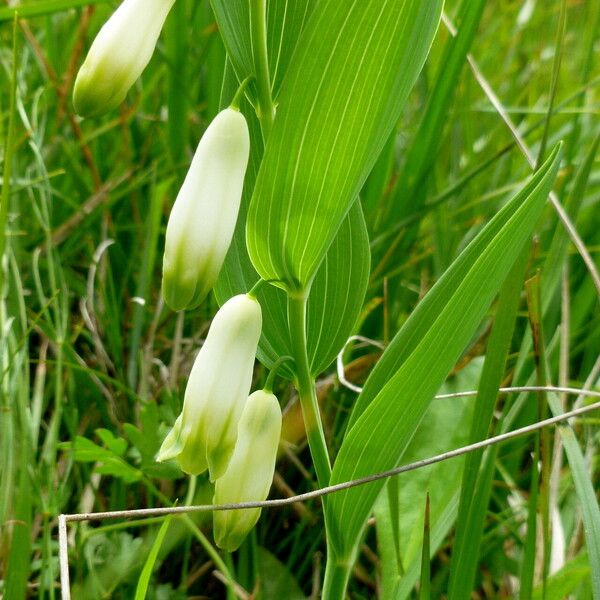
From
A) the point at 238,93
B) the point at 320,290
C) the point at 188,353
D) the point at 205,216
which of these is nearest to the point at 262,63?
the point at 238,93

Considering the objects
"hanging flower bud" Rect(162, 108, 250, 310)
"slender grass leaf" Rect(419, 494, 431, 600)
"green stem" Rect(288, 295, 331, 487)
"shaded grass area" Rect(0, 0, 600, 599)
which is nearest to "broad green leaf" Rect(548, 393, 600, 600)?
"shaded grass area" Rect(0, 0, 600, 599)

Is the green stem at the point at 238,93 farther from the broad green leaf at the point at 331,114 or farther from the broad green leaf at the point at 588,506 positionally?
the broad green leaf at the point at 588,506

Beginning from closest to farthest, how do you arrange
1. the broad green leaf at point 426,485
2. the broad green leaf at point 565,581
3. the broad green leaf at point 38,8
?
1. the broad green leaf at point 565,581
2. the broad green leaf at point 426,485
3. the broad green leaf at point 38,8

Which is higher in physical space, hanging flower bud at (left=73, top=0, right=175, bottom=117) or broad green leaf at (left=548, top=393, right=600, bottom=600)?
hanging flower bud at (left=73, top=0, right=175, bottom=117)

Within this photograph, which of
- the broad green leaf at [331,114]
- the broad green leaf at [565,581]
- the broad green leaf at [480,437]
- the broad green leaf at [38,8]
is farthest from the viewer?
the broad green leaf at [38,8]

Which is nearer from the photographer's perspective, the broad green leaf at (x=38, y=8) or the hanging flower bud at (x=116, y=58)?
the hanging flower bud at (x=116, y=58)

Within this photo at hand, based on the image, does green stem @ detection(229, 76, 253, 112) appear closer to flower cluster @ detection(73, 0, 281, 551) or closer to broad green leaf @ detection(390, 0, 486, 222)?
flower cluster @ detection(73, 0, 281, 551)

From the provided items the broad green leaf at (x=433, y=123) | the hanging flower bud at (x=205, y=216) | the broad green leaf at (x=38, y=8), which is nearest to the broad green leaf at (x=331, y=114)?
the hanging flower bud at (x=205, y=216)
